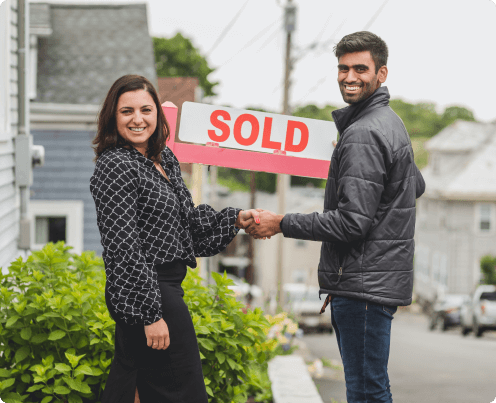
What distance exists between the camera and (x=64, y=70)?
899 cm

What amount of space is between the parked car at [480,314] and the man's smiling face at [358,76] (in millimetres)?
17368

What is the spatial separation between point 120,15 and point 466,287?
1137 inches

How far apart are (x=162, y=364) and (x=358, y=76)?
56.6 inches

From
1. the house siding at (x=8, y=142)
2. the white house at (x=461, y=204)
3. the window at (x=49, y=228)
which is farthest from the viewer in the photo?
the white house at (x=461, y=204)

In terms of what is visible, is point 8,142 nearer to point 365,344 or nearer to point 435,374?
point 365,344

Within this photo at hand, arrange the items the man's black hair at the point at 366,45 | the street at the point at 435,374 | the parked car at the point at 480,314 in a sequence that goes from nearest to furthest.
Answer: the man's black hair at the point at 366,45
the street at the point at 435,374
the parked car at the point at 480,314

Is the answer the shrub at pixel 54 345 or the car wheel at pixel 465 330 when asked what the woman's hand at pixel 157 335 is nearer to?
the shrub at pixel 54 345

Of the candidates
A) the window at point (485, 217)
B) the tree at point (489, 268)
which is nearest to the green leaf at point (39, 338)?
the tree at point (489, 268)

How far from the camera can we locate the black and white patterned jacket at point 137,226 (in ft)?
6.79

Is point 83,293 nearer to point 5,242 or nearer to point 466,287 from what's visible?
point 5,242

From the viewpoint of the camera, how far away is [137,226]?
219cm

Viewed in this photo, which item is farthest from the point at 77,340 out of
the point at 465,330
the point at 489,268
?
the point at 489,268

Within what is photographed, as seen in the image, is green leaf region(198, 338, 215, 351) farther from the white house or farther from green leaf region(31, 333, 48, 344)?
the white house

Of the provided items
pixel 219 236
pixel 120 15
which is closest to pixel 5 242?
pixel 219 236
